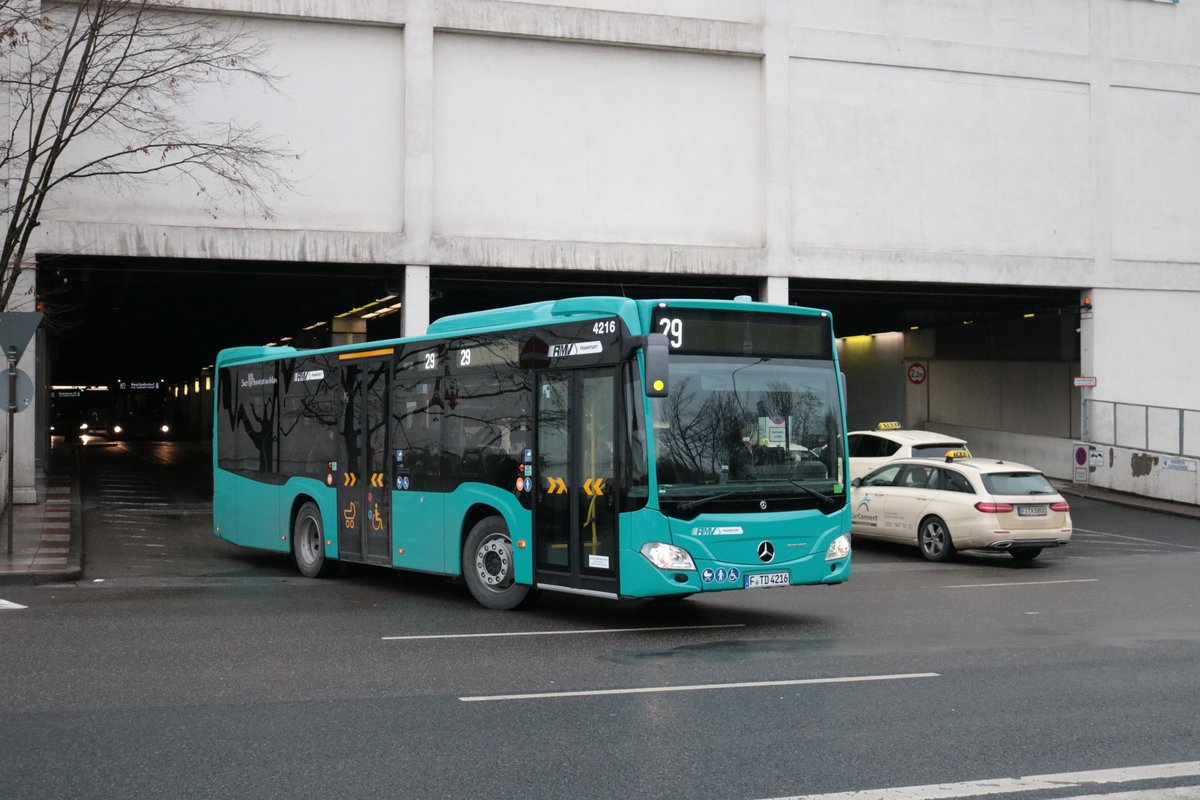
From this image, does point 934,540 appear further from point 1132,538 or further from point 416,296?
point 416,296

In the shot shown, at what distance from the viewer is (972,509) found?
18.7 metres

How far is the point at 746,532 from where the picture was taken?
11695 millimetres

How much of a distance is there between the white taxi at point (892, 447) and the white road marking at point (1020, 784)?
1695 centimetres

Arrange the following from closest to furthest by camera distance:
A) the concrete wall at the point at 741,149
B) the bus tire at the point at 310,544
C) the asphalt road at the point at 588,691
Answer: the asphalt road at the point at 588,691 < the bus tire at the point at 310,544 < the concrete wall at the point at 741,149

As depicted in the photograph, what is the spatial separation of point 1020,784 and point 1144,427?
84.0 ft

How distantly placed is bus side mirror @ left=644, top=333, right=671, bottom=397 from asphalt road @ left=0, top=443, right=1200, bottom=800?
2129mm

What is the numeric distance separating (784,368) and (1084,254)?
20241 millimetres

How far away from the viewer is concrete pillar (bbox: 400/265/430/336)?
987 inches

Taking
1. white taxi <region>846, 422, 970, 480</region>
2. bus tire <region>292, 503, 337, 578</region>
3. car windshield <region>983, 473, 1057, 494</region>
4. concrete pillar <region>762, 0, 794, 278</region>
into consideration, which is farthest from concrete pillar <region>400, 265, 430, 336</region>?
car windshield <region>983, 473, 1057, 494</region>

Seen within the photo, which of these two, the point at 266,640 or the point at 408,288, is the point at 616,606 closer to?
the point at 266,640

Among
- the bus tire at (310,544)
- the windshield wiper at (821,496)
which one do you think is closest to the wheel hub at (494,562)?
the windshield wiper at (821,496)

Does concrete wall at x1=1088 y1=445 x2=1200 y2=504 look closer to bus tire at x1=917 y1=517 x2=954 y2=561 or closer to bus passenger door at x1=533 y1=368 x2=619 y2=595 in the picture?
bus tire at x1=917 y1=517 x2=954 y2=561

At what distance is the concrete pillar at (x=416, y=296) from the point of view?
25062 millimetres

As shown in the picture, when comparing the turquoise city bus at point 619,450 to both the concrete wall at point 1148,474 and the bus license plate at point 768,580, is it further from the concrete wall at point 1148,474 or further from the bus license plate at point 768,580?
the concrete wall at point 1148,474
